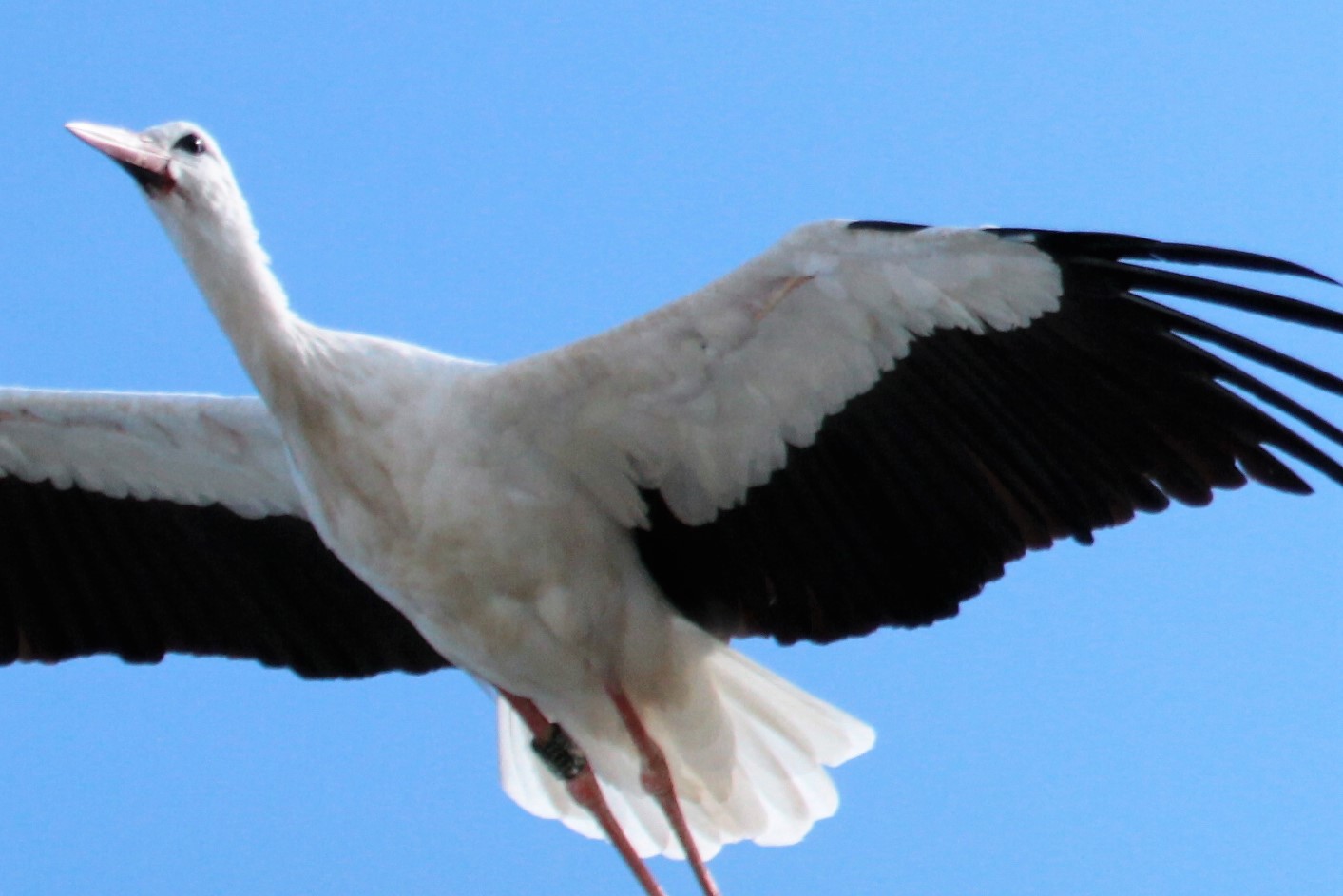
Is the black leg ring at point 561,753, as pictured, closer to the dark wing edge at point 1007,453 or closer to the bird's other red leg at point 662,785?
the bird's other red leg at point 662,785

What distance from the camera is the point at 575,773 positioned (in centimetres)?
600

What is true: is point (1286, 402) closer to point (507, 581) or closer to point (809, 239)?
point (809, 239)

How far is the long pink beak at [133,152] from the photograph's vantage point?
5219mm

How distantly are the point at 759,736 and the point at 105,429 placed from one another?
198 centimetres

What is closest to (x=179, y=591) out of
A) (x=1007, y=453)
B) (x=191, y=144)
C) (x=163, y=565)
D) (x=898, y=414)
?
(x=163, y=565)

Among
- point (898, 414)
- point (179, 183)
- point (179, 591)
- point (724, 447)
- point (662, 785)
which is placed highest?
point (179, 183)

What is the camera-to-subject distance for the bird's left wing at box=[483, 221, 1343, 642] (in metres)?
5.06

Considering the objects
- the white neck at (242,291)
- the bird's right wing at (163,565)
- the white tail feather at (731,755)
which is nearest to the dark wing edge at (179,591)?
the bird's right wing at (163,565)

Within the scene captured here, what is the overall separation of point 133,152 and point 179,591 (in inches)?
66.1

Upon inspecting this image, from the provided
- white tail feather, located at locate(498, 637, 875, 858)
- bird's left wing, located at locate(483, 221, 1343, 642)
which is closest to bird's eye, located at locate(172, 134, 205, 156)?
bird's left wing, located at locate(483, 221, 1343, 642)

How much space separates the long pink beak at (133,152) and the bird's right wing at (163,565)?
3.65ft

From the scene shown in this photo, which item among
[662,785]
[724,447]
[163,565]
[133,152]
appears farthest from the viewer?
[163,565]

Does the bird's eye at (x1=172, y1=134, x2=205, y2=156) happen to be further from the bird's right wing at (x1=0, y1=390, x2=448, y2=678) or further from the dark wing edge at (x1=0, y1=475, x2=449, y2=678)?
the dark wing edge at (x1=0, y1=475, x2=449, y2=678)

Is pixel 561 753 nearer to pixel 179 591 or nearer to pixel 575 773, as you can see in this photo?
pixel 575 773
